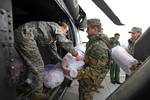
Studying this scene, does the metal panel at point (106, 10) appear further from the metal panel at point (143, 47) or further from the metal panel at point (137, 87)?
the metal panel at point (137, 87)

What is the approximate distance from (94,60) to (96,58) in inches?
1.7

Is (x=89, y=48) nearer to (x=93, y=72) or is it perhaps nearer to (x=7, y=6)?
(x=93, y=72)

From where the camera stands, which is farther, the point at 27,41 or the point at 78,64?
the point at 78,64

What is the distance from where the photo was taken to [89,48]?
152 inches

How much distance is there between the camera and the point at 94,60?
151 inches

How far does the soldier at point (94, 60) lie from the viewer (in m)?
3.82

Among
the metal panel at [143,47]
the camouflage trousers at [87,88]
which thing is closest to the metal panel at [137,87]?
the metal panel at [143,47]

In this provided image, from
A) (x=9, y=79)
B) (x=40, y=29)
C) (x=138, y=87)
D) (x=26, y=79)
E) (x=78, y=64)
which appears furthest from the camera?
(x=78, y=64)

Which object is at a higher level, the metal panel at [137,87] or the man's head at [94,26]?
the man's head at [94,26]

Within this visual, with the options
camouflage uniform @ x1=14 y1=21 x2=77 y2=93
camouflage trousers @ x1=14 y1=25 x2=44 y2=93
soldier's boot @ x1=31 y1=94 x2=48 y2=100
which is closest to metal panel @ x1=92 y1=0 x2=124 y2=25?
camouflage uniform @ x1=14 y1=21 x2=77 y2=93

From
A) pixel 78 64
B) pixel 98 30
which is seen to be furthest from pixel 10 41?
pixel 98 30

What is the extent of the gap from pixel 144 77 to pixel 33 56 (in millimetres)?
2645

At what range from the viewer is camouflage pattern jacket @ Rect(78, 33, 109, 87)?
3.81 metres

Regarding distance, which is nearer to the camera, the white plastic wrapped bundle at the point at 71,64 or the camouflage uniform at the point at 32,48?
the camouflage uniform at the point at 32,48
